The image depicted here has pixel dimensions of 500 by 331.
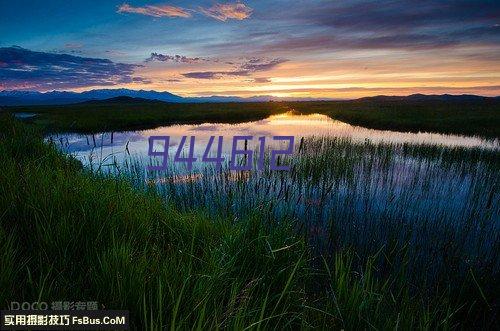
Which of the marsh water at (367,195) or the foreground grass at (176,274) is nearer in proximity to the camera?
the foreground grass at (176,274)

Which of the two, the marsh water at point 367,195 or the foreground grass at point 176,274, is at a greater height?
the foreground grass at point 176,274

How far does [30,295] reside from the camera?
2.44 m

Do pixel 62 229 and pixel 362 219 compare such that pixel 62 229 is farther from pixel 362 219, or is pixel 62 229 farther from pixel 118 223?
pixel 362 219

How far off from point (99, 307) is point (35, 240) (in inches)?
58.2

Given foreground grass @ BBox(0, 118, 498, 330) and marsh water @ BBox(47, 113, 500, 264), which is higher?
foreground grass @ BBox(0, 118, 498, 330)

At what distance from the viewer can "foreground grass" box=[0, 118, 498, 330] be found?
2424mm

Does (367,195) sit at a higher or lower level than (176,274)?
lower

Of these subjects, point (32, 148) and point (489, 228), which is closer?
point (489, 228)

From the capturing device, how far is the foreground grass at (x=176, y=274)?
242 cm

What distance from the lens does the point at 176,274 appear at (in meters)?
2.73

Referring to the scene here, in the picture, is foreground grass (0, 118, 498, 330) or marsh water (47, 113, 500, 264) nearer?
foreground grass (0, 118, 498, 330)

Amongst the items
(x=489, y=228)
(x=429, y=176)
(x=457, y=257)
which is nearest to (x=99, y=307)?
(x=457, y=257)

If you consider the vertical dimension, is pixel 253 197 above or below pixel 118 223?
below

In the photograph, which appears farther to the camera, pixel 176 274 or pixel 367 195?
pixel 367 195
